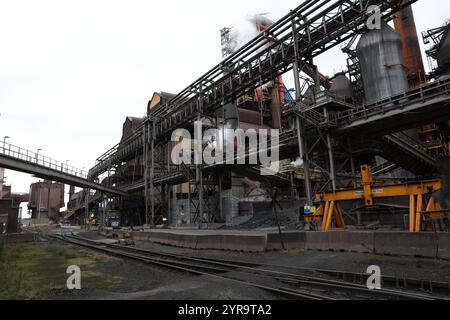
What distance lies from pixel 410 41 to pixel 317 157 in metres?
22.2

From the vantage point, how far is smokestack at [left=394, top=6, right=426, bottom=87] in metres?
38.7

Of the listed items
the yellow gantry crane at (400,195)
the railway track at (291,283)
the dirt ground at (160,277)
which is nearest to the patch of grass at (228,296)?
the dirt ground at (160,277)

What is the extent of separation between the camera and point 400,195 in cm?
1323

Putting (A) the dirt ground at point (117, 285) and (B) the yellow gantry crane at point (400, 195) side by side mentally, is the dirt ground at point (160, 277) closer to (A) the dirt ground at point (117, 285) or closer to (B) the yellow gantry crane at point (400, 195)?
(A) the dirt ground at point (117, 285)

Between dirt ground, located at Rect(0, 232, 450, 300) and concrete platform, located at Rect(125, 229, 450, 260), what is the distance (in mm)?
465

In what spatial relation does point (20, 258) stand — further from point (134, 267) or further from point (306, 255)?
point (306, 255)

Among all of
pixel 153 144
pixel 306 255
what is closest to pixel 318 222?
pixel 306 255

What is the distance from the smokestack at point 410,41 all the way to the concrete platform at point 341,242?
32857mm

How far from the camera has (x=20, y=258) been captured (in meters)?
16.1

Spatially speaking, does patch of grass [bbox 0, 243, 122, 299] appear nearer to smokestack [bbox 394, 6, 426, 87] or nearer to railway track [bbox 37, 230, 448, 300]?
railway track [bbox 37, 230, 448, 300]

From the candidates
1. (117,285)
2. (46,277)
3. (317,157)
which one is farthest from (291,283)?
(317,157)

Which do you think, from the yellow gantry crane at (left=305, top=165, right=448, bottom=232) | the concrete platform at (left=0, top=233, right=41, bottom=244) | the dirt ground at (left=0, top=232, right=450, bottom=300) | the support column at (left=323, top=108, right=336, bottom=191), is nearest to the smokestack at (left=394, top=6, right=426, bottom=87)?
the support column at (left=323, top=108, right=336, bottom=191)

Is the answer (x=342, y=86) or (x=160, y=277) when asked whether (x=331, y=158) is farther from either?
(x=342, y=86)

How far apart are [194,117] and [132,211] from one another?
27.5m
